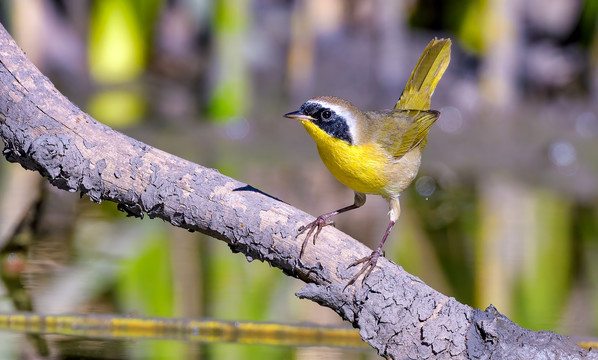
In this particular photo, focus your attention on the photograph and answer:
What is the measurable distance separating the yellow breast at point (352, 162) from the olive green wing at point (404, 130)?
0.64 ft

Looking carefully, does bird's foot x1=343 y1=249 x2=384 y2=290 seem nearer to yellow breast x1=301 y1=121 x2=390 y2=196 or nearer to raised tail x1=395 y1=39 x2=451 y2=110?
yellow breast x1=301 y1=121 x2=390 y2=196

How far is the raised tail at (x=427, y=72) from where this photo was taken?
4.61 m

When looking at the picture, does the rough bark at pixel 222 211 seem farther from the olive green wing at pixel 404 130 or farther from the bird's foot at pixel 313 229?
the olive green wing at pixel 404 130

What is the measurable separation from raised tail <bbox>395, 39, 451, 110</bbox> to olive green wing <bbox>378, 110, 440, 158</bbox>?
20 cm

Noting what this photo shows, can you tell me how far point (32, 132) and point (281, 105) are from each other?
791cm

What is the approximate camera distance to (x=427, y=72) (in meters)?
4.59

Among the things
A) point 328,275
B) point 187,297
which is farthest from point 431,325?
point 187,297

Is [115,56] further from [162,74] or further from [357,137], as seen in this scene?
[357,137]

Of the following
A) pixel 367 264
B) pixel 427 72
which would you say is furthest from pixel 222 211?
pixel 427 72

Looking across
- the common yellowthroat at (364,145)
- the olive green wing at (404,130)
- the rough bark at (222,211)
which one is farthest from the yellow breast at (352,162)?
the rough bark at (222,211)

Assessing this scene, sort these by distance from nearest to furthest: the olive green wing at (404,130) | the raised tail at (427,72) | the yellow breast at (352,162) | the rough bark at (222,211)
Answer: the rough bark at (222,211) → the yellow breast at (352,162) → the olive green wing at (404,130) → the raised tail at (427,72)

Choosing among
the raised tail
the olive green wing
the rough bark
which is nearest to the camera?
the rough bark

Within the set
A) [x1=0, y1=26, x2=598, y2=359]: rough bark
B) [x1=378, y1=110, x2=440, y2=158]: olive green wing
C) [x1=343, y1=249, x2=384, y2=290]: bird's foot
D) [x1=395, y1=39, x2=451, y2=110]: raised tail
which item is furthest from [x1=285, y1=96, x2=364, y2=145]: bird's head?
[x1=395, y1=39, x2=451, y2=110]: raised tail

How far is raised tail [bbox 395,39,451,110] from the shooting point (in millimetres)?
4605
